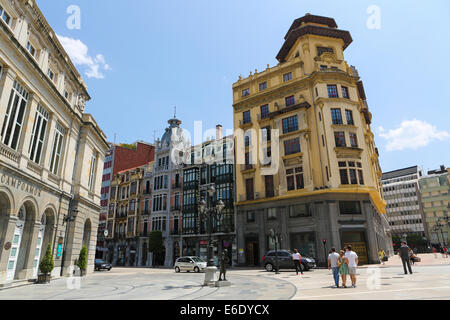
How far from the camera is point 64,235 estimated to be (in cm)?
1958

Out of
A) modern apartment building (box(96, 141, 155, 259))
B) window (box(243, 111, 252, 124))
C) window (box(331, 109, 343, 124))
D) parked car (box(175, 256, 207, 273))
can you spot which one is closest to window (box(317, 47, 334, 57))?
window (box(331, 109, 343, 124))

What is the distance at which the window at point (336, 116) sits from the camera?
31.7m

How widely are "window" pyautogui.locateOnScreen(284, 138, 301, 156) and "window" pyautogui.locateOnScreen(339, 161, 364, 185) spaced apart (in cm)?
534

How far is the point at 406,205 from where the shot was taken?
9031cm

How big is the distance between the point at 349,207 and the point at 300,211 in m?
5.02

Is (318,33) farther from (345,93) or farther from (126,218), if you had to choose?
(126,218)

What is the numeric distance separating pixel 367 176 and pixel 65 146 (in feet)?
94.2

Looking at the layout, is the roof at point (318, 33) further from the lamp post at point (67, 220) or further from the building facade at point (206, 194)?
the lamp post at point (67, 220)

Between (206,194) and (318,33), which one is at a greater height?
(318,33)

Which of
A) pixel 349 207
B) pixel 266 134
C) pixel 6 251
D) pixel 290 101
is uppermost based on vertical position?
pixel 290 101

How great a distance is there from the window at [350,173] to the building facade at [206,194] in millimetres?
15334

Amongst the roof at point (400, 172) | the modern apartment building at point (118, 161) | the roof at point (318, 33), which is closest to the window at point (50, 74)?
the roof at point (318, 33)

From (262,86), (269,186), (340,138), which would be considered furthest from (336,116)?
(262,86)
